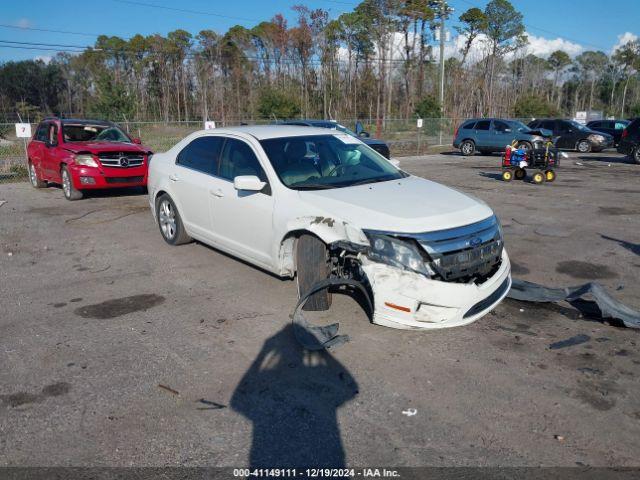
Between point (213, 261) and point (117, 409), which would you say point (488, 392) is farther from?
point (213, 261)

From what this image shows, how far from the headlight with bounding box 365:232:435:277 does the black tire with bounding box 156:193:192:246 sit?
11.6ft

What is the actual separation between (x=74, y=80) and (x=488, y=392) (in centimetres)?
7936

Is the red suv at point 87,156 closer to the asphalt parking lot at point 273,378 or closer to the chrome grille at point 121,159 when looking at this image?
the chrome grille at point 121,159

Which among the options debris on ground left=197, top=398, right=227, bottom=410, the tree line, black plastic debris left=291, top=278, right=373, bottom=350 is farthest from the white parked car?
the tree line

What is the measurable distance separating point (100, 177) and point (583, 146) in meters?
22.2

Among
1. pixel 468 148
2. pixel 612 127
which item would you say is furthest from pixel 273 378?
pixel 612 127

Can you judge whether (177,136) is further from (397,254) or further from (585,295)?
(397,254)

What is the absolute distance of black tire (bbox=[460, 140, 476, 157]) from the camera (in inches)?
974

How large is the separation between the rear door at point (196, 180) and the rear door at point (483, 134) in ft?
64.5

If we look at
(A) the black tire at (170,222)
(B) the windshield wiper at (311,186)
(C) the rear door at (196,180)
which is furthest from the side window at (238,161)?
(A) the black tire at (170,222)

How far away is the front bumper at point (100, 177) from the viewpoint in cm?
1095

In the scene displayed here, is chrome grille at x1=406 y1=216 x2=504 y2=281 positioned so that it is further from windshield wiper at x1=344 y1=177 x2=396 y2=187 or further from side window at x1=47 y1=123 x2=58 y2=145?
side window at x1=47 y1=123 x2=58 y2=145

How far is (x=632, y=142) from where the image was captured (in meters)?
20.1

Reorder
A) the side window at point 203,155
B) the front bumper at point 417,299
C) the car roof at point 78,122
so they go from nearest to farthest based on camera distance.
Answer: the front bumper at point 417,299, the side window at point 203,155, the car roof at point 78,122
